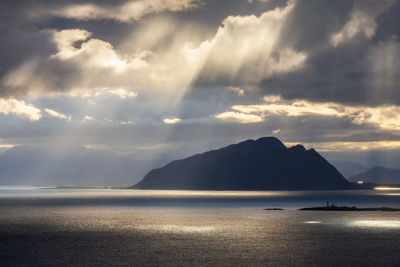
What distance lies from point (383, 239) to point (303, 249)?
85.5 ft

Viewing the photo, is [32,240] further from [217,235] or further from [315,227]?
[315,227]

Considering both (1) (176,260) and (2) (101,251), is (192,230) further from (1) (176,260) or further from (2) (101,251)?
(1) (176,260)

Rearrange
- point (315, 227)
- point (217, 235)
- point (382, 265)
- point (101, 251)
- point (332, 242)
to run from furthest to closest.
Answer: point (315, 227)
point (217, 235)
point (332, 242)
point (101, 251)
point (382, 265)

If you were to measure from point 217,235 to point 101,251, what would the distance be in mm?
33575

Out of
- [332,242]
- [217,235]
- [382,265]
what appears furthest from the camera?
[217,235]

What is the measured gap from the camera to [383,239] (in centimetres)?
10650

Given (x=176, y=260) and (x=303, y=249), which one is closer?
(x=176, y=260)

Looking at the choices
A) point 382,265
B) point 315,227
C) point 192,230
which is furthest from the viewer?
point 315,227

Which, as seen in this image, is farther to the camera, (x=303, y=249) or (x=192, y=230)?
(x=192, y=230)

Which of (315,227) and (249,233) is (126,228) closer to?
(249,233)

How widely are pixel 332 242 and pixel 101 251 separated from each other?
46184mm

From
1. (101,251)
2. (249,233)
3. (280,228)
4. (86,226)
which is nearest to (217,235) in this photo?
(249,233)

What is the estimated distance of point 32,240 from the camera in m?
105

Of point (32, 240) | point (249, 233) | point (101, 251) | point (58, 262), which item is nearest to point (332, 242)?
point (249, 233)
